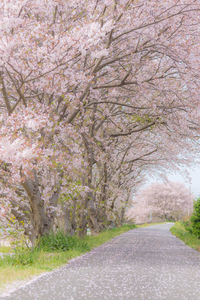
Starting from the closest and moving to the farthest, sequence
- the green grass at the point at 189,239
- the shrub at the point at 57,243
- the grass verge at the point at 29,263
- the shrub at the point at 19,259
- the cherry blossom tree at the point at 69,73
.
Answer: the grass verge at the point at 29,263 < the shrub at the point at 19,259 < the cherry blossom tree at the point at 69,73 < the shrub at the point at 57,243 < the green grass at the point at 189,239

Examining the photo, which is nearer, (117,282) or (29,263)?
(117,282)

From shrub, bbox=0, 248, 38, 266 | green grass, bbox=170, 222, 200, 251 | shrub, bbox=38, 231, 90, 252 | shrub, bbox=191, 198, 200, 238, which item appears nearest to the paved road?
shrub, bbox=0, 248, 38, 266

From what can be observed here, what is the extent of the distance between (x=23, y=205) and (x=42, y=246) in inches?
78.7

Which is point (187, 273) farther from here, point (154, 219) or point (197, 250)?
point (154, 219)

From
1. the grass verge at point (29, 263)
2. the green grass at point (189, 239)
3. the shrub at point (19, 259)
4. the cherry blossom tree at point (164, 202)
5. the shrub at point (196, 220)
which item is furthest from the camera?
the cherry blossom tree at point (164, 202)

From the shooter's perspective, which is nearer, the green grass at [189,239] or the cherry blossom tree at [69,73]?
the cherry blossom tree at [69,73]

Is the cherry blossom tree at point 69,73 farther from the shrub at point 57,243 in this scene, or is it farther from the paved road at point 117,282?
the paved road at point 117,282

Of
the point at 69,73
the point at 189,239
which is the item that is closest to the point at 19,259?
the point at 69,73

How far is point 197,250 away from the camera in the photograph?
14891 mm

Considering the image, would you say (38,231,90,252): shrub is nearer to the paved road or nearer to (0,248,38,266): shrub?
the paved road

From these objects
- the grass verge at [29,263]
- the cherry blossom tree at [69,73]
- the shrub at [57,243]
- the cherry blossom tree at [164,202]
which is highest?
the cherry blossom tree at [164,202]

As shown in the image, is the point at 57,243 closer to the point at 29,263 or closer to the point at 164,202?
the point at 29,263

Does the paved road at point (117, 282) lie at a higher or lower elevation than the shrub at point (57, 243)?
lower

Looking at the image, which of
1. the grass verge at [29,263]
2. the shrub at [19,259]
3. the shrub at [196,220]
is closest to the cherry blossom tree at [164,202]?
the shrub at [196,220]
